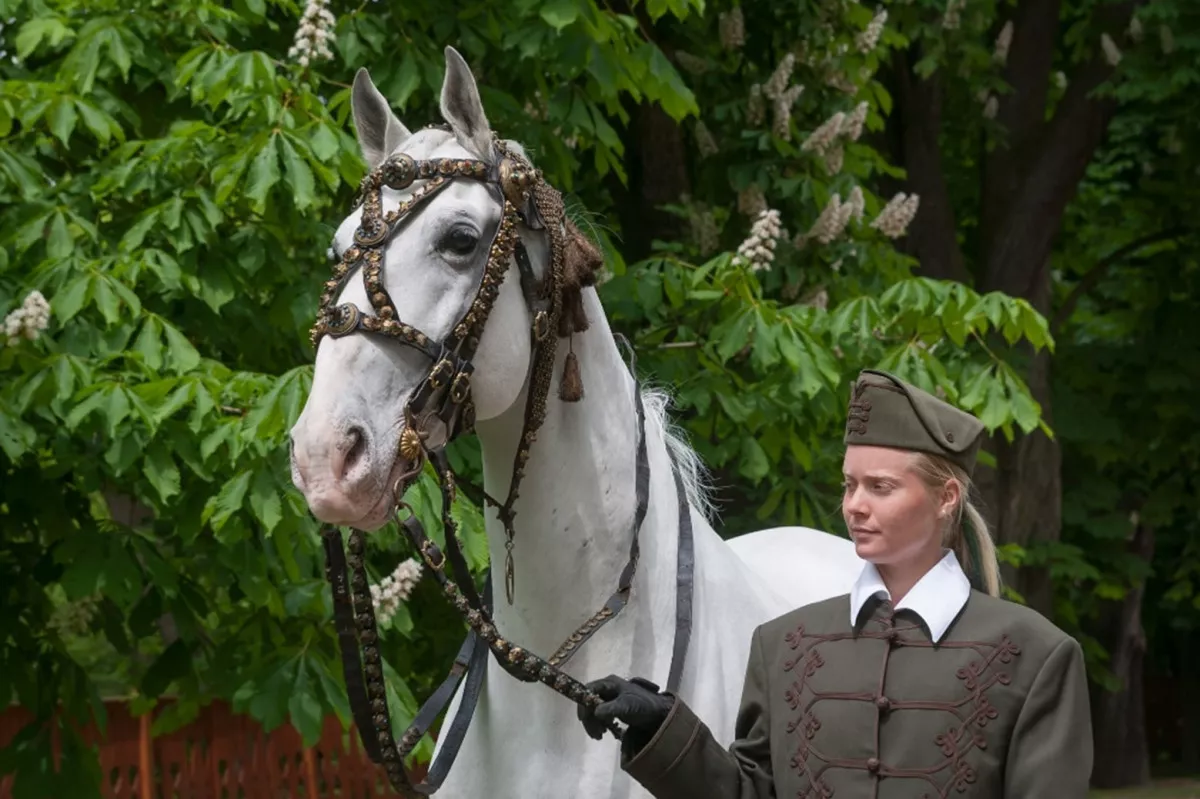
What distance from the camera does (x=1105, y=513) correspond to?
1402 cm

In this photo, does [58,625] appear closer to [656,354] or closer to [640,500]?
[656,354]

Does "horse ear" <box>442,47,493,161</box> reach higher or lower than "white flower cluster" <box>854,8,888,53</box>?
higher

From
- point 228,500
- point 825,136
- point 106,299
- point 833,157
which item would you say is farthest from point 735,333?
point 106,299

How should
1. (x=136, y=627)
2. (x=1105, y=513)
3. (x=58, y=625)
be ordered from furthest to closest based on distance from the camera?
(x=1105, y=513)
(x=58, y=625)
(x=136, y=627)

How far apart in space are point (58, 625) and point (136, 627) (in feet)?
2.21

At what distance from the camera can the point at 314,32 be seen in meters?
5.73

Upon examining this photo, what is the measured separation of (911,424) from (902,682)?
1.30 ft

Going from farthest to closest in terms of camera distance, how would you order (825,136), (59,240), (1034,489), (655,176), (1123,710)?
(1123,710), (1034,489), (655,176), (825,136), (59,240)

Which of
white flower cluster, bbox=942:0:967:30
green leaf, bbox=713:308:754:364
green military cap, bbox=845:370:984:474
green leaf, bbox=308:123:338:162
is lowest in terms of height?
green leaf, bbox=713:308:754:364

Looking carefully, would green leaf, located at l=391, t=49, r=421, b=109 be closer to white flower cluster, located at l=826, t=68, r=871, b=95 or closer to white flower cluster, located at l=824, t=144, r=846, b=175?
white flower cluster, located at l=824, t=144, r=846, b=175

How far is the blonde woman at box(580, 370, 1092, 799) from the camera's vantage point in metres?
Result: 2.71

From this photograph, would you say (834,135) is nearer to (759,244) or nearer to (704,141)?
(704,141)

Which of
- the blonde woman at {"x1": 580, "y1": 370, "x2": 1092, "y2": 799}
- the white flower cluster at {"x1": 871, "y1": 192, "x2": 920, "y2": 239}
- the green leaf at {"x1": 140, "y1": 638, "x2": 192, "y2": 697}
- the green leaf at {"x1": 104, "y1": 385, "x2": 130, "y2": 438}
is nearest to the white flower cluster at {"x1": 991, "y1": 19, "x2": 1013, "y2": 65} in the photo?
the white flower cluster at {"x1": 871, "y1": 192, "x2": 920, "y2": 239}

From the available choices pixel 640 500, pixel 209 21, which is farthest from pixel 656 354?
pixel 640 500
